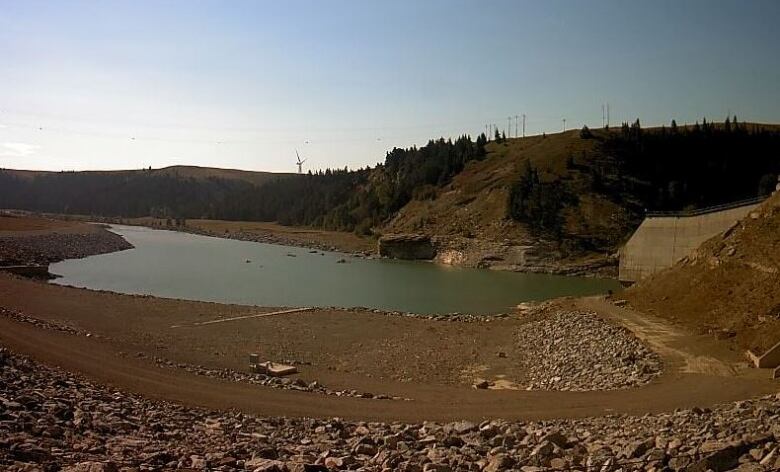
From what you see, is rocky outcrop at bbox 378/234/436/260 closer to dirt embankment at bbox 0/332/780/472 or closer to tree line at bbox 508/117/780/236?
tree line at bbox 508/117/780/236

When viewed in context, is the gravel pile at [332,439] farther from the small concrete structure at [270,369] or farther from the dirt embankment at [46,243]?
the dirt embankment at [46,243]

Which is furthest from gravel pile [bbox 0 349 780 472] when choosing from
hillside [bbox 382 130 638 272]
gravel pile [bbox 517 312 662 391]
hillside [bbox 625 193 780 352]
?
hillside [bbox 382 130 638 272]

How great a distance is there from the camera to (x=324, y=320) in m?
34.5

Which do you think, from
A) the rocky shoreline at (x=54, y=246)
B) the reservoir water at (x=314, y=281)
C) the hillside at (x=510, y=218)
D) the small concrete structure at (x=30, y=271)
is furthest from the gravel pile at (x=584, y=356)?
the rocky shoreline at (x=54, y=246)

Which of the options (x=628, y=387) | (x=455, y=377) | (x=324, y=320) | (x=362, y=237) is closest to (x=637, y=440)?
(x=628, y=387)

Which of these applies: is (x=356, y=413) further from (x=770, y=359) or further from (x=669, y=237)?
(x=669, y=237)

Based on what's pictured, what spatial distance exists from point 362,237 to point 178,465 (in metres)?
97.7

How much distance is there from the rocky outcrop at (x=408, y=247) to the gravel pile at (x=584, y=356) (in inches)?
2074

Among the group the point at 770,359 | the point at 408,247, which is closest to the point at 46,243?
the point at 408,247

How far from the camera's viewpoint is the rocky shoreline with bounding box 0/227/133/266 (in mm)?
59306

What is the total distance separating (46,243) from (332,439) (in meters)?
72.9

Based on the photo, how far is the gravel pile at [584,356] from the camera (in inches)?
788

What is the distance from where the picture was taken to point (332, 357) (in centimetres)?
2556

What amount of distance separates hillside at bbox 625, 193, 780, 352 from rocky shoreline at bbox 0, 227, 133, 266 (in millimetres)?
48100
